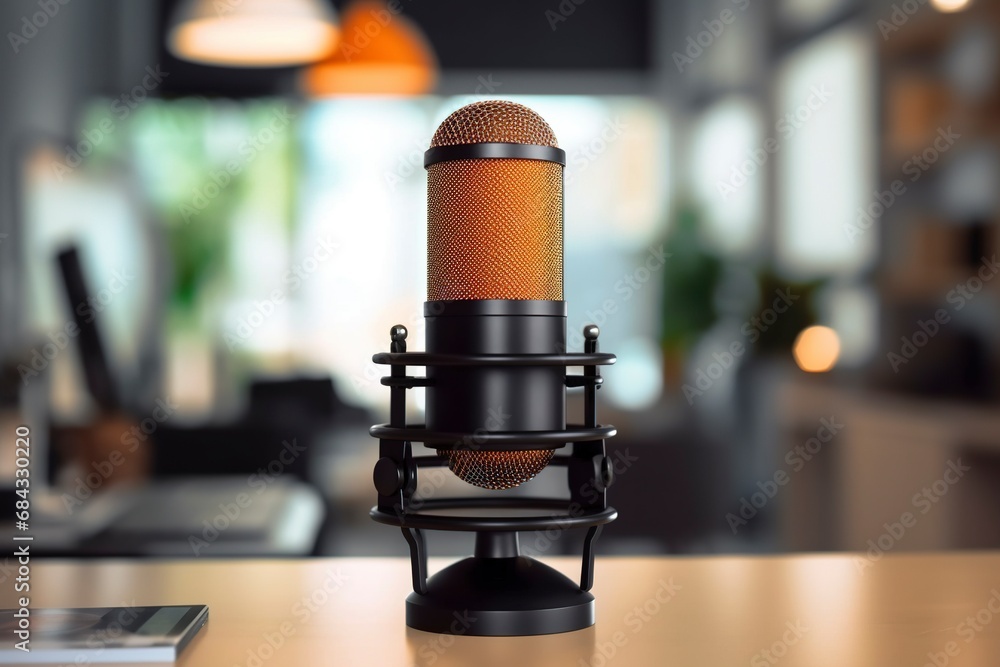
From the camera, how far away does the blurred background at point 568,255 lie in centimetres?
384

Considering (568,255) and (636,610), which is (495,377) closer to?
(636,610)

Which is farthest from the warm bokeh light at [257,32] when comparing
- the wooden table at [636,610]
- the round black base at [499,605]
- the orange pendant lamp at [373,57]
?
the round black base at [499,605]

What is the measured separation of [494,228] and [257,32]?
9.91 ft

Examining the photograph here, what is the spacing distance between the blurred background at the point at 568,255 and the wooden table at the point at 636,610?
1.37m

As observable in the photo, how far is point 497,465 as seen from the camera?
2.73 feet

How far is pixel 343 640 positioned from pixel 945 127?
384 centimetres

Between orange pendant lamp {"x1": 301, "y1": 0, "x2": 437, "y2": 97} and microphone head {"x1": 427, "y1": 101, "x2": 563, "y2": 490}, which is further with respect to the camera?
orange pendant lamp {"x1": 301, "y1": 0, "x2": 437, "y2": 97}

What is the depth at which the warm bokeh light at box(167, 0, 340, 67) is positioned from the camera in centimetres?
348

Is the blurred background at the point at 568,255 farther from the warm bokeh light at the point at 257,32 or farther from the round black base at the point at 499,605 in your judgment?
the round black base at the point at 499,605

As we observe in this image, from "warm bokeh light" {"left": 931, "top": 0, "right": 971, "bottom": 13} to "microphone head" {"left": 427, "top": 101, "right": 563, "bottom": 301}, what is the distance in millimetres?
3719

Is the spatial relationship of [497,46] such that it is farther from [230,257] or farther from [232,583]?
[232,583]

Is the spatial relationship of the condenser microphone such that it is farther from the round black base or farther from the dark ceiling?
the dark ceiling

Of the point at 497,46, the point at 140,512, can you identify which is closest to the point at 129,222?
the point at 497,46

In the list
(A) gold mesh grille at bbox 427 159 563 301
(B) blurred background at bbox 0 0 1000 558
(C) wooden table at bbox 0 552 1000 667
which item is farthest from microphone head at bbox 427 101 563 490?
(B) blurred background at bbox 0 0 1000 558
